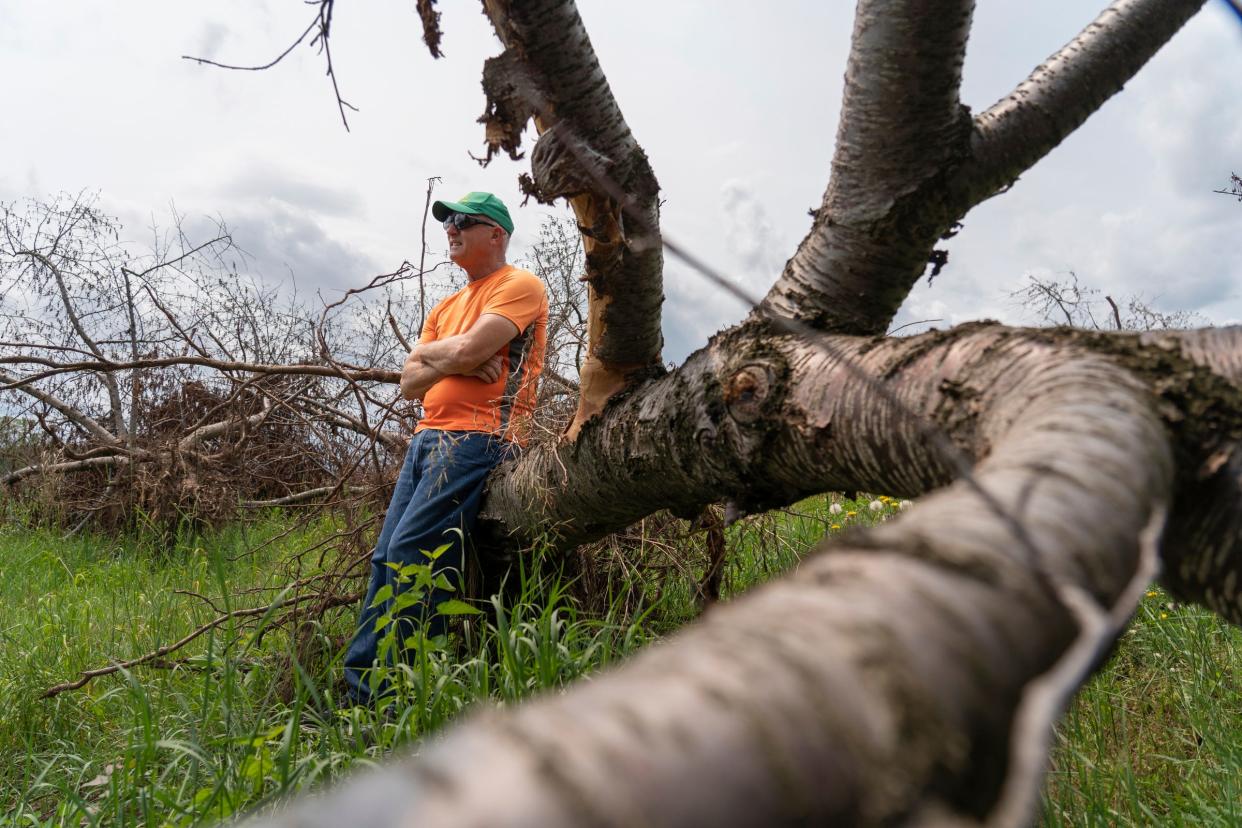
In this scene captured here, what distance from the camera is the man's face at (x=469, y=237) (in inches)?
135

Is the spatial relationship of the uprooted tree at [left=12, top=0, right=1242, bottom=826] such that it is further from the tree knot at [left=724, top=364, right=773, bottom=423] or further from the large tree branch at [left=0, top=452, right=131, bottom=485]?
the large tree branch at [left=0, top=452, right=131, bottom=485]

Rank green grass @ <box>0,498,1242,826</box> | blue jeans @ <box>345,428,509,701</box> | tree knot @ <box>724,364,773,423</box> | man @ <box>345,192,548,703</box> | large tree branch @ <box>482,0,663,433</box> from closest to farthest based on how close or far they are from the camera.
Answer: tree knot @ <box>724,364,773,423</box> → large tree branch @ <box>482,0,663,433</box> → green grass @ <box>0,498,1242,826</box> → blue jeans @ <box>345,428,509,701</box> → man @ <box>345,192,548,703</box>

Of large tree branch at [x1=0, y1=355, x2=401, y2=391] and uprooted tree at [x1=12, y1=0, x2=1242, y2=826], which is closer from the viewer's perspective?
uprooted tree at [x1=12, y1=0, x2=1242, y2=826]

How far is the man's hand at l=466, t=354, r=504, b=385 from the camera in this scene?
311 centimetres

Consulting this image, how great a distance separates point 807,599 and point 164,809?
6.94ft

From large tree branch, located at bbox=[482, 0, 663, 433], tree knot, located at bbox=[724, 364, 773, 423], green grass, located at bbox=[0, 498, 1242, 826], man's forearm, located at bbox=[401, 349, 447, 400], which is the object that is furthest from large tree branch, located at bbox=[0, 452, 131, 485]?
tree knot, located at bbox=[724, 364, 773, 423]

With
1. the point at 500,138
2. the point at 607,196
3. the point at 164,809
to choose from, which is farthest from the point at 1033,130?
the point at 164,809

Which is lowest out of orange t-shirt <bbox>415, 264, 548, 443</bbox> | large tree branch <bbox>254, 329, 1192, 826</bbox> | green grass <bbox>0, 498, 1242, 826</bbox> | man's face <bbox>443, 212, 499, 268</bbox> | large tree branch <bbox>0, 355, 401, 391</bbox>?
green grass <bbox>0, 498, 1242, 826</bbox>

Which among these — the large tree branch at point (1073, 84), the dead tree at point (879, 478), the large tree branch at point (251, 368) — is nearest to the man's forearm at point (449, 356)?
the large tree branch at point (251, 368)

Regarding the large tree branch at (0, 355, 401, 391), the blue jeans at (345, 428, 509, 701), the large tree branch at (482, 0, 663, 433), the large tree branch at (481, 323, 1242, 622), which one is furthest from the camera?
the large tree branch at (0, 355, 401, 391)

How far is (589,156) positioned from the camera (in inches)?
73.6

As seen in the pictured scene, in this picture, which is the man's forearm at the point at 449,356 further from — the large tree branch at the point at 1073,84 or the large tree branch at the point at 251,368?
the large tree branch at the point at 1073,84

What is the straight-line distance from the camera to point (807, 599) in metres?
0.50

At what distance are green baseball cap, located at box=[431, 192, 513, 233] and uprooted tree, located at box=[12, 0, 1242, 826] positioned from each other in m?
1.32
